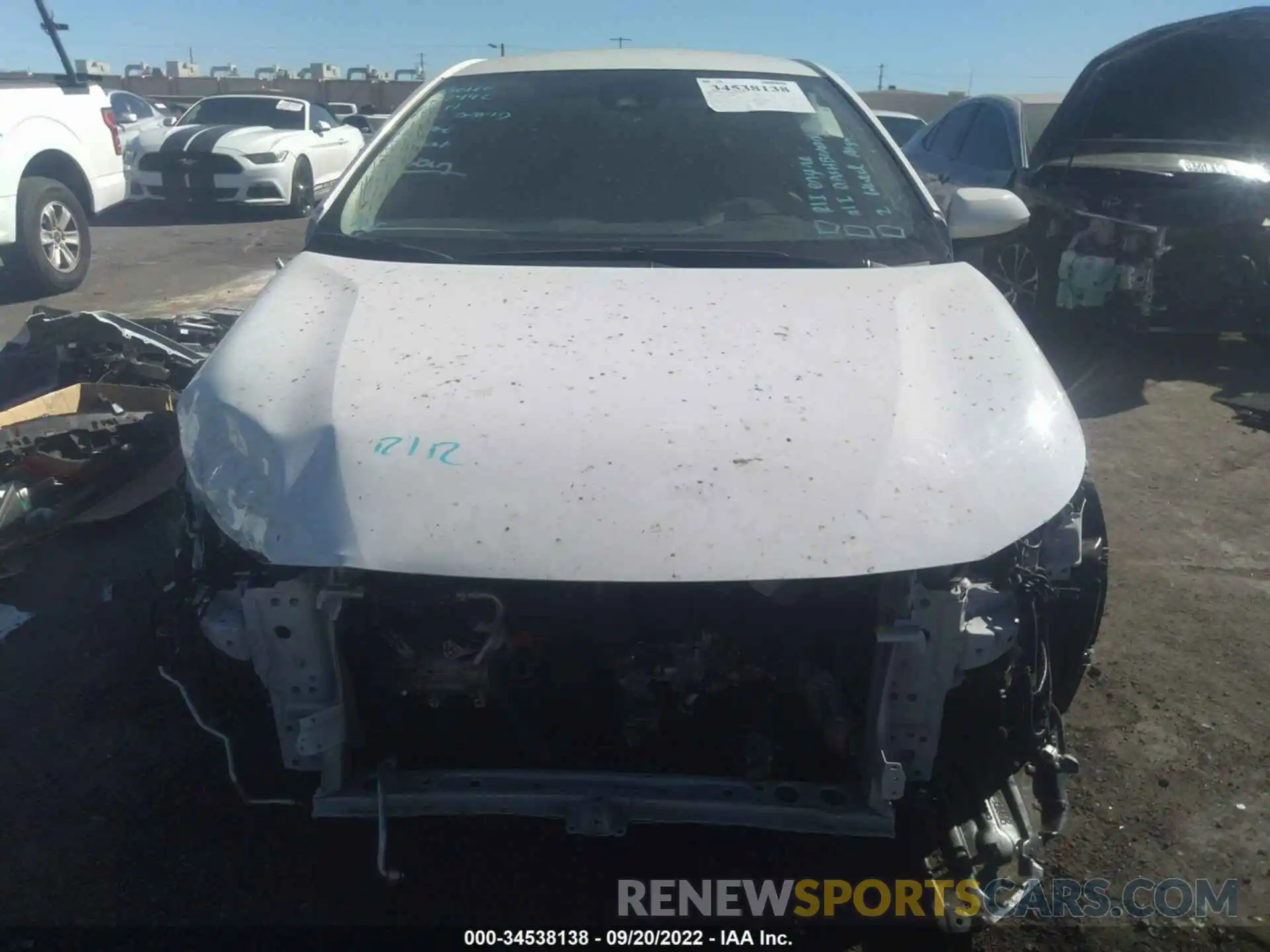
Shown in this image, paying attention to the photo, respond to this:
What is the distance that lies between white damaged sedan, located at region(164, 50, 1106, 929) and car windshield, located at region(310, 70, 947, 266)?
306mm

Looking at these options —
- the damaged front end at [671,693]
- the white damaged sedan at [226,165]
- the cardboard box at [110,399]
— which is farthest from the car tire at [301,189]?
the damaged front end at [671,693]

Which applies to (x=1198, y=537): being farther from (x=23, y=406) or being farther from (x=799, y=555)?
(x=23, y=406)

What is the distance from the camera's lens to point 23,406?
4.20m

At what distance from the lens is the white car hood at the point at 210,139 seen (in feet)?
37.8

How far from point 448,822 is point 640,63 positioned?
8.80 ft

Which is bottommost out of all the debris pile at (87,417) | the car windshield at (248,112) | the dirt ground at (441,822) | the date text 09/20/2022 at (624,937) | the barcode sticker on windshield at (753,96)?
the date text 09/20/2022 at (624,937)

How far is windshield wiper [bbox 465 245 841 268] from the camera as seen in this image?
2688 millimetres

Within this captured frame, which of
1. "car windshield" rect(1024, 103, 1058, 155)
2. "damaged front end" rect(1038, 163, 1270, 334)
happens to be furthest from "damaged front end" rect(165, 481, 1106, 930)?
"car windshield" rect(1024, 103, 1058, 155)

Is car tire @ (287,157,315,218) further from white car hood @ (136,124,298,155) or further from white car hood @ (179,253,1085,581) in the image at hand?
white car hood @ (179,253,1085,581)

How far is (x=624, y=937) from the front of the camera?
2195mm

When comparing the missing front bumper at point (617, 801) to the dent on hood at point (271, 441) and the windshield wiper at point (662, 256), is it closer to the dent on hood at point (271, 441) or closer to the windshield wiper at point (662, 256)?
the dent on hood at point (271, 441)

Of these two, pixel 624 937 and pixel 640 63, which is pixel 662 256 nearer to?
pixel 640 63

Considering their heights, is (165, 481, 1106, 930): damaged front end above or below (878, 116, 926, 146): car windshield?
below

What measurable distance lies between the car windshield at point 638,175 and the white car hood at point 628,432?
15.2 inches
